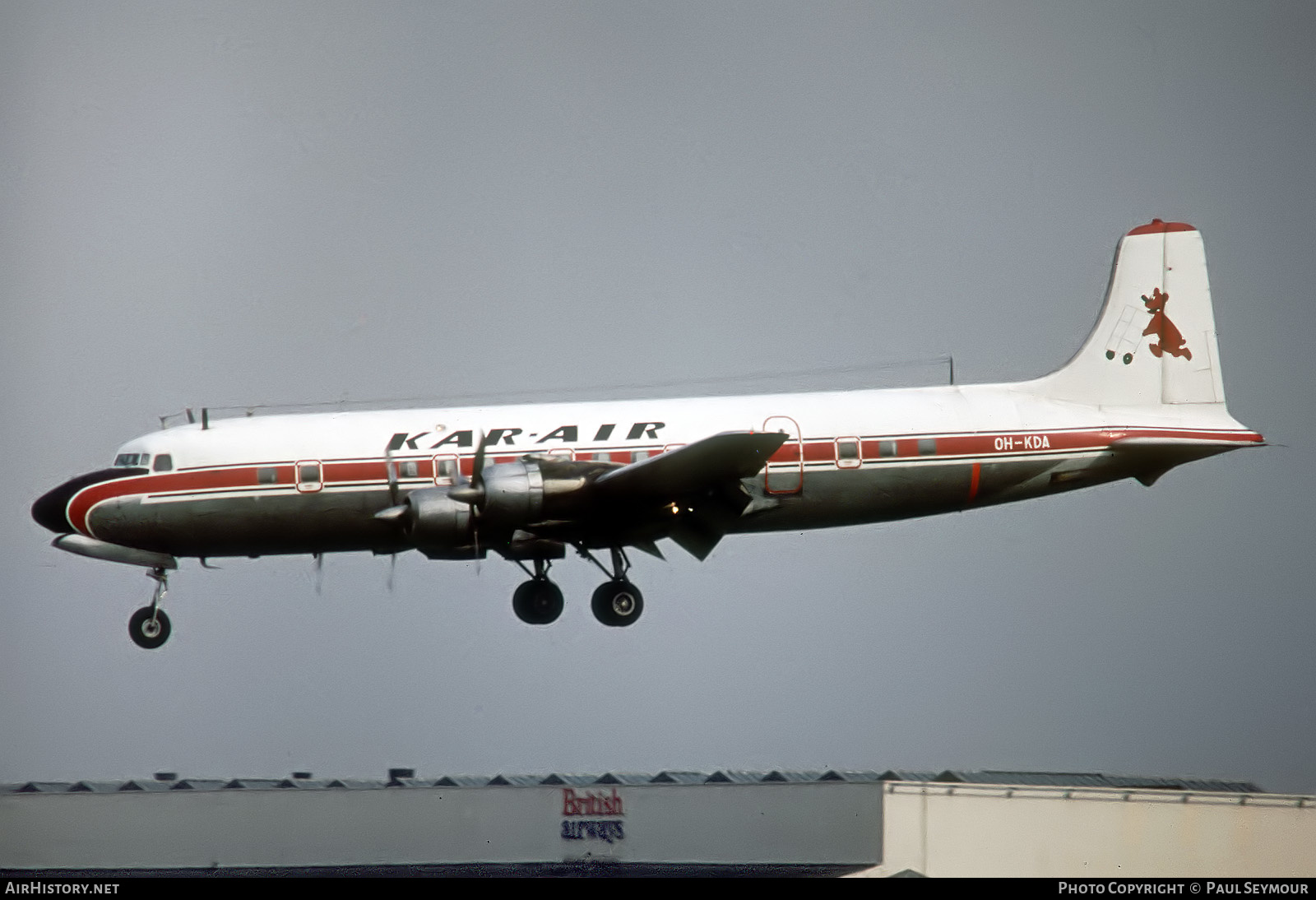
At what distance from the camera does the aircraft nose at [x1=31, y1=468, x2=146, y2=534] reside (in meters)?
28.9

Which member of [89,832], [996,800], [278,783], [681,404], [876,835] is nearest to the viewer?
[681,404]

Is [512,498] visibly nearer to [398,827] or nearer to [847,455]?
[847,455]

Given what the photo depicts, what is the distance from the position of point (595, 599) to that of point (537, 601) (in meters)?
1.07

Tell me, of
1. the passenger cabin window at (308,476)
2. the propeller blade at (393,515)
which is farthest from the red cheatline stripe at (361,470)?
the propeller blade at (393,515)

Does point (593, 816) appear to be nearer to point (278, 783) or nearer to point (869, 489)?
point (278, 783)

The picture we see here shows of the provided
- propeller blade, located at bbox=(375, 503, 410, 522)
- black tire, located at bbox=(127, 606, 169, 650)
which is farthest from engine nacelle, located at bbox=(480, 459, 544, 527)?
black tire, located at bbox=(127, 606, 169, 650)

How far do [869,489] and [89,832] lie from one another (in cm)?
3145

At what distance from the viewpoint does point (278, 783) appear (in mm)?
53562

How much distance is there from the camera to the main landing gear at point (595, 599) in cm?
2983

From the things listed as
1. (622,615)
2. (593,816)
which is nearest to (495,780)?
(593,816)

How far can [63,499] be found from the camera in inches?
1139

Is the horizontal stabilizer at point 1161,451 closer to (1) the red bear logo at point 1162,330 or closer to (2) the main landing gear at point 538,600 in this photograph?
(1) the red bear logo at point 1162,330

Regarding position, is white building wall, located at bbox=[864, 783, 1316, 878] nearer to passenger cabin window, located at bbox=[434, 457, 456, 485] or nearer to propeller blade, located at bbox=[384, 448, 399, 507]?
passenger cabin window, located at bbox=[434, 457, 456, 485]

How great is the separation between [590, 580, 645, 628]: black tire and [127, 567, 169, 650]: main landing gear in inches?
308
